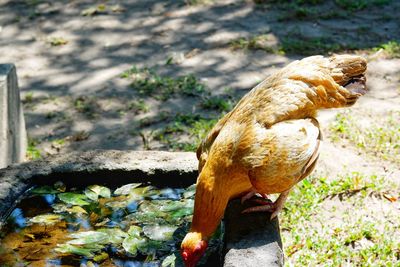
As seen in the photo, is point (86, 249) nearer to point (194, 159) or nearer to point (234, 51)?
point (194, 159)

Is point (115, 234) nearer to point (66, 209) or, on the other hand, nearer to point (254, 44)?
point (66, 209)

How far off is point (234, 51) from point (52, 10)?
266cm

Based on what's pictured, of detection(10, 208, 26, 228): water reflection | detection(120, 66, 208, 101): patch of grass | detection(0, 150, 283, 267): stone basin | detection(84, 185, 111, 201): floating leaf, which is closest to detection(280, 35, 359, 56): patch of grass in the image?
detection(120, 66, 208, 101): patch of grass

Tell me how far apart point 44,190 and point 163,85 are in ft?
8.84

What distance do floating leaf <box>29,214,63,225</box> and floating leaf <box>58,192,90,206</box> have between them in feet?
0.33

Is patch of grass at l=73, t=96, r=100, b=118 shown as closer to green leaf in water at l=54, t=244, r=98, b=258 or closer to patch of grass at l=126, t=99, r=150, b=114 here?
patch of grass at l=126, t=99, r=150, b=114

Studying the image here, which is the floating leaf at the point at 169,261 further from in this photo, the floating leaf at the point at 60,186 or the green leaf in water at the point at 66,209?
the floating leaf at the point at 60,186

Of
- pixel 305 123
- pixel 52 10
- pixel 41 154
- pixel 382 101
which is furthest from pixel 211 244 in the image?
pixel 52 10

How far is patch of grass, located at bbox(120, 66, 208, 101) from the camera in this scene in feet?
19.3

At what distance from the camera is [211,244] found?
3180 millimetres

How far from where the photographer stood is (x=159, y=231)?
3.26 m

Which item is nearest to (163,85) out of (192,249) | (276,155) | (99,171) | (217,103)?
(217,103)

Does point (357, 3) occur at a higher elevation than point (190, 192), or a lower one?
lower

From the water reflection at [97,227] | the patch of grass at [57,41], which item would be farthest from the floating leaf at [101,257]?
the patch of grass at [57,41]
